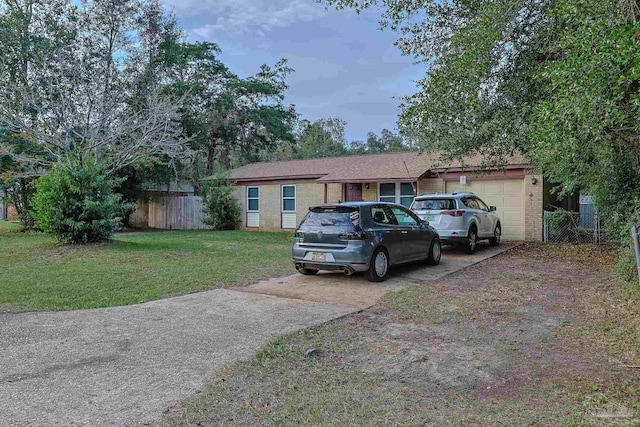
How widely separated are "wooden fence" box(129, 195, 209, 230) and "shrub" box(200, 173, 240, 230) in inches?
48.9

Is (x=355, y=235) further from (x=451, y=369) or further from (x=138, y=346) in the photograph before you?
(x=138, y=346)

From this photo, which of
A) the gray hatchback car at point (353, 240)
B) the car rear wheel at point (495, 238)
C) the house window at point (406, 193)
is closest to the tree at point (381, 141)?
the house window at point (406, 193)

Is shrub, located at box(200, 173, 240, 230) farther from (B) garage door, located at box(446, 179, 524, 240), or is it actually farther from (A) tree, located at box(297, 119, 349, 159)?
(A) tree, located at box(297, 119, 349, 159)

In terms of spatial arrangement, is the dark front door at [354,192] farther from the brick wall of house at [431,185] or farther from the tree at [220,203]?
the tree at [220,203]

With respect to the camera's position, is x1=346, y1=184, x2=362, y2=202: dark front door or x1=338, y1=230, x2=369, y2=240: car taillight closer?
x1=338, y1=230, x2=369, y2=240: car taillight

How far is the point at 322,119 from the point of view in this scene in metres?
61.7

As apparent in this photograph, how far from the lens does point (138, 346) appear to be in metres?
4.81

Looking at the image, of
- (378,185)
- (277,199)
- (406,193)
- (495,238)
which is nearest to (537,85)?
(495,238)

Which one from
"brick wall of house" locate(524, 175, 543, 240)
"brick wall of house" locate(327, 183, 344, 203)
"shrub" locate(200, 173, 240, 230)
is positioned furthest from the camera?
"shrub" locate(200, 173, 240, 230)

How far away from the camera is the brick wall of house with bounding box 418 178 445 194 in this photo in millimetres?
17328

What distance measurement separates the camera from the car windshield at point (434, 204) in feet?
40.5

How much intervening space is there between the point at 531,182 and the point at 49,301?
14357 millimetres

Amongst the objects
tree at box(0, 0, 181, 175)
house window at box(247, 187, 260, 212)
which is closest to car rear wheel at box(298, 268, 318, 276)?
tree at box(0, 0, 181, 175)

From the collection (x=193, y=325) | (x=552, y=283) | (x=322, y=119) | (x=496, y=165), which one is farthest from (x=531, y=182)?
(x=322, y=119)
